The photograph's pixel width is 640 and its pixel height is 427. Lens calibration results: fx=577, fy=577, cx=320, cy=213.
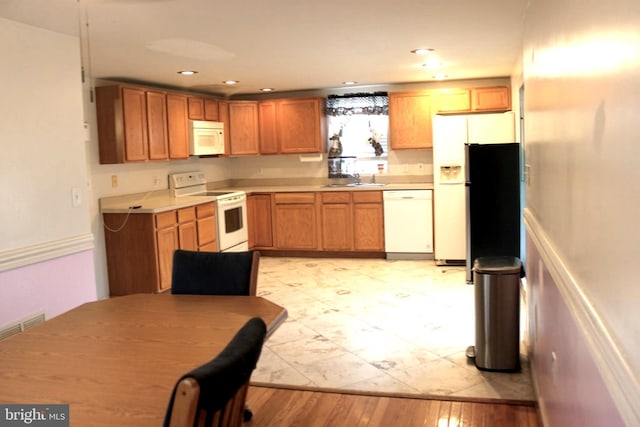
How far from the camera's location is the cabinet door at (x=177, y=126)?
19.9 ft

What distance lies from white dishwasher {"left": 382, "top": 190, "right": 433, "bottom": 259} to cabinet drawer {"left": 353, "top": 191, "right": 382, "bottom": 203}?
0.09 metres

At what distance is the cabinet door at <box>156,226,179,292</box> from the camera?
5207 millimetres

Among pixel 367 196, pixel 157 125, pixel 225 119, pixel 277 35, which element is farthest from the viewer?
pixel 225 119

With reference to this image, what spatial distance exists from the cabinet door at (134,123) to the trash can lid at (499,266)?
3.41 meters

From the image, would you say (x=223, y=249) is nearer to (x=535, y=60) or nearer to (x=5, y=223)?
(x=5, y=223)

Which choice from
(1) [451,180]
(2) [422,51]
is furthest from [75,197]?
(1) [451,180]

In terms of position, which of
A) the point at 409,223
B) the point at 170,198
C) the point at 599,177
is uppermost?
the point at 599,177

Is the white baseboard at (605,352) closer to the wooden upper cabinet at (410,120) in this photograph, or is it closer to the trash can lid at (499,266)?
the trash can lid at (499,266)

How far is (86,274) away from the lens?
12.7 ft

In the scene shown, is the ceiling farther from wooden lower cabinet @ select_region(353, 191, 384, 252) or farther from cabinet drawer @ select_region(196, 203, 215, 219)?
wooden lower cabinet @ select_region(353, 191, 384, 252)

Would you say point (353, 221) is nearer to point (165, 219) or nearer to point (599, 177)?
point (165, 219)

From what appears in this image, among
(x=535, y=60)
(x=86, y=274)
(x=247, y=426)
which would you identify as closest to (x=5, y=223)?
(x=86, y=274)

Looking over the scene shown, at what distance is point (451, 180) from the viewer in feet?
21.0

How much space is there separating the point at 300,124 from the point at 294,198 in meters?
0.97
